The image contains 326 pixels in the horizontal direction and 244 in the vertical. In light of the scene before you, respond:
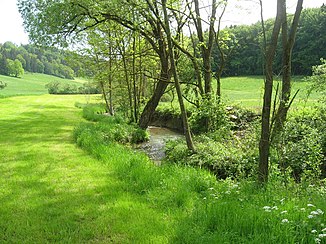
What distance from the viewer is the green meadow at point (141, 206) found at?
10.8ft

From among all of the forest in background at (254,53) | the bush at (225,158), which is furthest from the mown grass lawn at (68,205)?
the forest in background at (254,53)

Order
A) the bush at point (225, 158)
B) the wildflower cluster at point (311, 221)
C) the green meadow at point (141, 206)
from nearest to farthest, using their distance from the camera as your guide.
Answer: the wildflower cluster at point (311, 221), the green meadow at point (141, 206), the bush at point (225, 158)

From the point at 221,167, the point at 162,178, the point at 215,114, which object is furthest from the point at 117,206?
the point at 215,114

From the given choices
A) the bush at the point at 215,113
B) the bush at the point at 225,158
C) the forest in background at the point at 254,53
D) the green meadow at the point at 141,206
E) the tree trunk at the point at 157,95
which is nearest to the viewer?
the green meadow at the point at 141,206

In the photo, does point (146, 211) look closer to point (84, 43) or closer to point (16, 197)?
point (16, 197)

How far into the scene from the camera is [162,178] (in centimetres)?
572

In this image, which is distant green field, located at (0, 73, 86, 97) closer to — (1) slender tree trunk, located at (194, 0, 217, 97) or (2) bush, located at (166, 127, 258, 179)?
(1) slender tree trunk, located at (194, 0, 217, 97)

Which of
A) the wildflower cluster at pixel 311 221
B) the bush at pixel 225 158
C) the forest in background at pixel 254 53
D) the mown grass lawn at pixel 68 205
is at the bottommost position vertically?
the bush at pixel 225 158

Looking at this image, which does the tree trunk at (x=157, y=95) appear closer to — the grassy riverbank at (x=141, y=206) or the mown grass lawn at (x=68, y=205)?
the mown grass lawn at (x=68, y=205)

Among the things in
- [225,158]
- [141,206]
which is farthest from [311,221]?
[225,158]

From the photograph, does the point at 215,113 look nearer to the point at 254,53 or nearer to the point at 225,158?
the point at 225,158

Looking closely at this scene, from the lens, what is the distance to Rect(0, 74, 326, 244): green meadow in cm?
328

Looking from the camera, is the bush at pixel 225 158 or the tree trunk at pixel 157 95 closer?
the bush at pixel 225 158

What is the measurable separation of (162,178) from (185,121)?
2.20 meters
